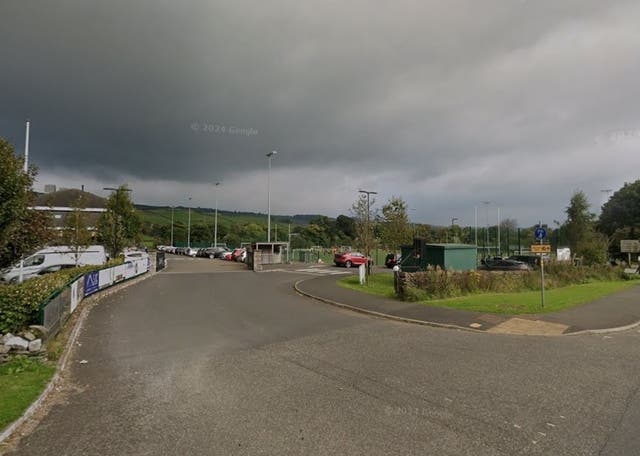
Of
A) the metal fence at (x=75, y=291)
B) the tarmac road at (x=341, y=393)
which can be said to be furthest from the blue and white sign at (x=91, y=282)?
the tarmac road at (x=341, y=393)

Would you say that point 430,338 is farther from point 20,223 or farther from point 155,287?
point 155,287

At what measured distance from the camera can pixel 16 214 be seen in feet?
30.3

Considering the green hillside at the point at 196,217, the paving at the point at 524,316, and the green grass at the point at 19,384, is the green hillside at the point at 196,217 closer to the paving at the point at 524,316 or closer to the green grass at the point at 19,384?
the paving at the point at 524,316

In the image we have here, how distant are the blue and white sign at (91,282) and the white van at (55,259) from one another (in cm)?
603

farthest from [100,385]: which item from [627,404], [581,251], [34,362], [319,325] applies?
[581,251]

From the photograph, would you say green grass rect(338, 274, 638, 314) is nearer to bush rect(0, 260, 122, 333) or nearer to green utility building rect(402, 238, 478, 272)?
green utility building rect(402, 238, 478, 272)

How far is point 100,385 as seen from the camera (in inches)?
227

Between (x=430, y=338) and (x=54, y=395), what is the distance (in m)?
7.44

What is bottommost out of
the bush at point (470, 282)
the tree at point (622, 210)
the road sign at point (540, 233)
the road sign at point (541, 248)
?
the bush at point (470, 282)

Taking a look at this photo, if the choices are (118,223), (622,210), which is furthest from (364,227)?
(622,210)

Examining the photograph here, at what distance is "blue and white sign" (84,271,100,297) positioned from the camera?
13.5 meters

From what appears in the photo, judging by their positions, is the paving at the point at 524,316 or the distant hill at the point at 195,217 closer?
the paving at the point at 524,316

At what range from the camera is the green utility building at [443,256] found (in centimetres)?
2056

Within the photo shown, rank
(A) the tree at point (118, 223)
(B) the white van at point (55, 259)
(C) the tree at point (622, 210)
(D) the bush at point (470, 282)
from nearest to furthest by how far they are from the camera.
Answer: (D) the bush at point (470, 282)
(B) the white van at point (55, 259)
(A) the tree at point (118, 223)
(C) the tree at point (622, 210)
